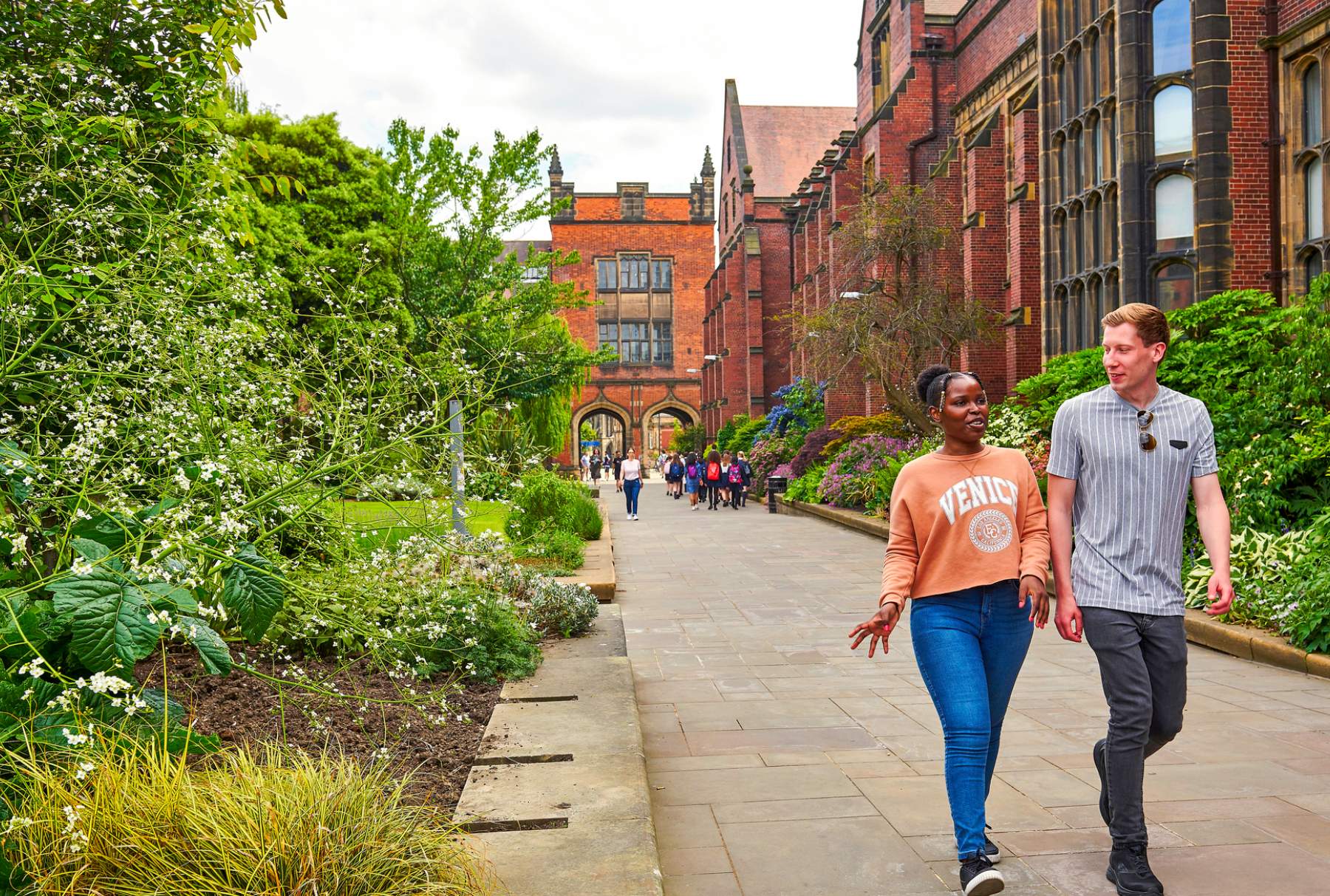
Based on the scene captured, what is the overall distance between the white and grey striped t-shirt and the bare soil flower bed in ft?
7.44

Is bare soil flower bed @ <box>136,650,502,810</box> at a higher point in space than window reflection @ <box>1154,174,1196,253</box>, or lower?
lower

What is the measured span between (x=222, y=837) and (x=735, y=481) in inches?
1063

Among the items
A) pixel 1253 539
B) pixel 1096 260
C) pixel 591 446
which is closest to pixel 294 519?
pixel 1253 539

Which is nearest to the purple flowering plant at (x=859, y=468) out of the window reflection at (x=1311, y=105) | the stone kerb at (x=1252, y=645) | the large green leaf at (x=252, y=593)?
the window reflection at (x=1311, y=105)

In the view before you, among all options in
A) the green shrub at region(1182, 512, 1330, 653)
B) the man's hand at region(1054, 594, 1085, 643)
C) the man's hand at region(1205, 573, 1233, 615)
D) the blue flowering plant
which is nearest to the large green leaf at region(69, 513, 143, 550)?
the man's hand at region(1054, 594, 1085, 643)

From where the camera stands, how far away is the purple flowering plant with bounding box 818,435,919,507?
21.8 m

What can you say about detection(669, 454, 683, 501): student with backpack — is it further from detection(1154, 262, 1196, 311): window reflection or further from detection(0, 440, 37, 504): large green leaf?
detection(0, 440, 37, 504): large green leaf

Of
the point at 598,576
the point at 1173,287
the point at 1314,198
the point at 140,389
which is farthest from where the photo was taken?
the point at 1173,287

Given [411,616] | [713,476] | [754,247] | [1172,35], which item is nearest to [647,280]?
[754,247]

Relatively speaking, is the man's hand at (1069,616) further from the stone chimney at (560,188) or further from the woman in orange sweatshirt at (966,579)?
the stone chimney at (560,188)

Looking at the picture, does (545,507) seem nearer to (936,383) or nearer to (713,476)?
(936,383)

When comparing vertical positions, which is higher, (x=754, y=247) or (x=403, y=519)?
(x=754, y=247)

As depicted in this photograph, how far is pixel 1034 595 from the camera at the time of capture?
346cm

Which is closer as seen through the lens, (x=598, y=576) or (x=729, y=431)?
(x=598, y=576)
